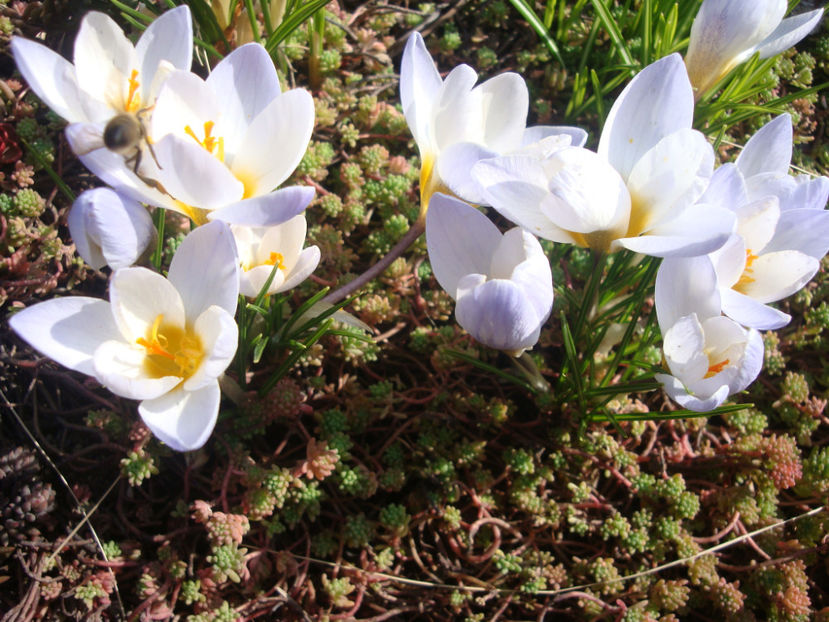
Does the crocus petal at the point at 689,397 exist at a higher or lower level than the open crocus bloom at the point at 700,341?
lower

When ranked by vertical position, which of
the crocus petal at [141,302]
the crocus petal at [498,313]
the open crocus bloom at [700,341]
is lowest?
the open crocus bloom at [700,341]

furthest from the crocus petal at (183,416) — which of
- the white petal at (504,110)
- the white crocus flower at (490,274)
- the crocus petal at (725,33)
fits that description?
the crocus petal at (725,33)

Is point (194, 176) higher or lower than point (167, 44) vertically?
lower

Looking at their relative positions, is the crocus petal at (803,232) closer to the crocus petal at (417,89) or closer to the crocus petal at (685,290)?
the crocus petal at (685,290)

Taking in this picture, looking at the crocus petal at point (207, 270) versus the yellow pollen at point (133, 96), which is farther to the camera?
the yellow pollen at point (133, 96)

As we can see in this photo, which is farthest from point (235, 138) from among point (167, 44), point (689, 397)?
point (689, 397)

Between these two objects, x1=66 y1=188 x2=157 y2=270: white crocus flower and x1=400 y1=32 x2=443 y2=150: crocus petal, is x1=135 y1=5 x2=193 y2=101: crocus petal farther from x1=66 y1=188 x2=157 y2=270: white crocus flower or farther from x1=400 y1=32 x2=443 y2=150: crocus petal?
x1=400 y1=32 x2=443 y2=150: crocus petal

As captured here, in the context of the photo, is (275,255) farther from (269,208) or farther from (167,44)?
(167,44)

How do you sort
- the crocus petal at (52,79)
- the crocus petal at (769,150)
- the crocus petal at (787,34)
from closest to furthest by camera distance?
the crocus petal at (52,79), the crocus petal at (769,150), the crocus petal at (787,34)
